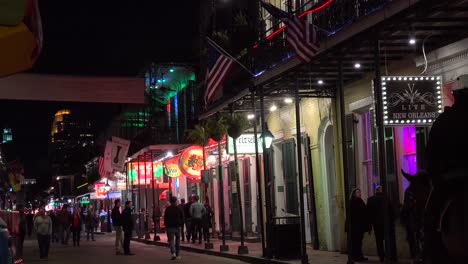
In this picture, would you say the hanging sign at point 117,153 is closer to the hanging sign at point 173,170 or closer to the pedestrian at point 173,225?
the hanging sign at point 173,170

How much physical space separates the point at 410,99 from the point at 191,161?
677 inches

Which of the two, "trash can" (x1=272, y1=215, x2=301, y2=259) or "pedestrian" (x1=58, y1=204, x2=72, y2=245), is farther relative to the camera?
"pedestrian" (x1=58, y1=204, x2=72, y2=245)

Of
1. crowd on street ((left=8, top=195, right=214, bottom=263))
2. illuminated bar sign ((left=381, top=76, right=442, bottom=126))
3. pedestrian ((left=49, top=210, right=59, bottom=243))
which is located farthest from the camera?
pedestrian ((left=49, top=210, right=59, bottom=243))

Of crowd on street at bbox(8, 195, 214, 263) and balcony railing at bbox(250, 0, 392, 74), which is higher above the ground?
balcony railing at bbox(250, 0, 392, 74)

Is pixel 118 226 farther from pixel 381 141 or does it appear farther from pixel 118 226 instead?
pixel 381 141

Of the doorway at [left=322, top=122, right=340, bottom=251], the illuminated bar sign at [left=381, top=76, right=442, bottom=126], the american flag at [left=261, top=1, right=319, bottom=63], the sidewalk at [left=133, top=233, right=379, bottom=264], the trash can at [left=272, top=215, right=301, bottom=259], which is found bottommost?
the sidewalk at [left=133, top=233, right=379, bottom=264]

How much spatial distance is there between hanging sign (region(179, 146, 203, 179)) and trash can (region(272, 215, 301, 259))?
12.0m

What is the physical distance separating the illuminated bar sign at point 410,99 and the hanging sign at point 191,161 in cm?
1686

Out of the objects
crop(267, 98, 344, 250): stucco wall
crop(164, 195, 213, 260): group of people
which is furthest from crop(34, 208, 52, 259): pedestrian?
crop(267, 98, 344, 250): stucco wall

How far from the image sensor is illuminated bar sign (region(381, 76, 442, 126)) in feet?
42.3

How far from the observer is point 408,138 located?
1582 centimetres

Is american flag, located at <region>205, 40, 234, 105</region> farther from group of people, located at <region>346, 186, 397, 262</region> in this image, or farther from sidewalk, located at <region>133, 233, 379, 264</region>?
group of people, located at <region>346, 186, 397, 262</region>

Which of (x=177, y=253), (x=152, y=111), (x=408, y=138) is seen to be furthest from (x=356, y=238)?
(x=152, y=111)

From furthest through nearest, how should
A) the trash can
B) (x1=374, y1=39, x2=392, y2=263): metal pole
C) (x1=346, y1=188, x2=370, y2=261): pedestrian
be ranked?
1. the trash can
2. (x1=346, y1=188, x2=370, y2=261): pedestrian
3. (x1=374, y1=39, x2=392, y2=263): metal pole
